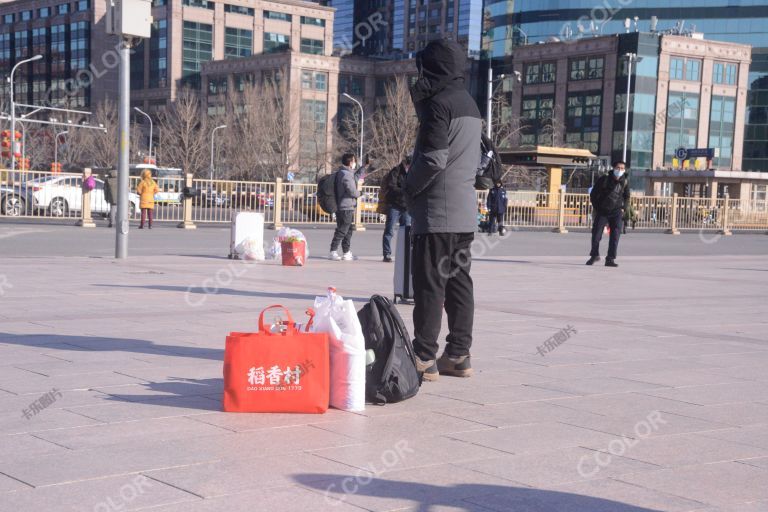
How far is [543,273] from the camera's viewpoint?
50.4ft

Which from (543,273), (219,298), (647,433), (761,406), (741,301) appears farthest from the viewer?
(543,273)

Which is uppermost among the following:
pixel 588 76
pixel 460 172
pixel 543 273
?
pixel 588 76

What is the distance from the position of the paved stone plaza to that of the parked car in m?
17.0

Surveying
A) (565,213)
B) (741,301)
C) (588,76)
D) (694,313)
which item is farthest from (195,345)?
(588,76)

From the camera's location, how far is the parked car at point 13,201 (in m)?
26.7

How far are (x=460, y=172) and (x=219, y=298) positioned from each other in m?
4.82

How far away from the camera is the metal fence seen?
89.0ft

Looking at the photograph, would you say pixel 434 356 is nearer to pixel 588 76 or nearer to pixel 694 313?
pixel 694 313

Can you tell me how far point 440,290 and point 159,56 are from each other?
325ft

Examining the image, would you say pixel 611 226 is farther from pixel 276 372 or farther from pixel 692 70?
pixel 692 70

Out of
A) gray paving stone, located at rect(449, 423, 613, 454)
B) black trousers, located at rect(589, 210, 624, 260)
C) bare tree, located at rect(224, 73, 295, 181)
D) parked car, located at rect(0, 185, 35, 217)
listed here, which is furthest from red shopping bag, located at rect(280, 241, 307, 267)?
bare tree, located at rect(224, 73, 295, 181)

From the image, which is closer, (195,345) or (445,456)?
(445,456)

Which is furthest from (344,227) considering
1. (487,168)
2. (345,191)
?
(487,168)

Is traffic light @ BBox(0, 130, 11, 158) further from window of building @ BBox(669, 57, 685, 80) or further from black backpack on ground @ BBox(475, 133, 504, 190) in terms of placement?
window of building @ BBox(669, 57, 685, 80)
